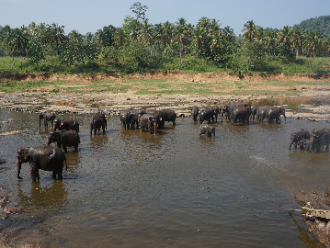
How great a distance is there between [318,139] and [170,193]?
32.3 ft

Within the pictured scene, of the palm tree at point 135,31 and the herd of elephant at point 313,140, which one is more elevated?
the palm tree at point 135,31

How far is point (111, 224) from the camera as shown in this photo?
389 inches

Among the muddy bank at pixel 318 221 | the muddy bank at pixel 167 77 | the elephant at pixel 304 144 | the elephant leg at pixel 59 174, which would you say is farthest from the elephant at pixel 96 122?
the muddy bank at pixel 167 77

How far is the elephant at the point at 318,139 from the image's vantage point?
56.0 feet

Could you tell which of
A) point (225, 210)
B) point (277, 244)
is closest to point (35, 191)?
point (225, 210)

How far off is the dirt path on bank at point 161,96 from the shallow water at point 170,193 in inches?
481

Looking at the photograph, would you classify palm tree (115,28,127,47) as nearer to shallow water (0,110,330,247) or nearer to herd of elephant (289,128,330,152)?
shallow water (0,110,330,247)

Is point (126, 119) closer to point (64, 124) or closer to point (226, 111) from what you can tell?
point (64, 124)

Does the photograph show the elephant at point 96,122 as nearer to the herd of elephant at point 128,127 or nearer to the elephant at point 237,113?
the herd of elephant at point 128,127

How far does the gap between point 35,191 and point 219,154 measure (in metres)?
9.58

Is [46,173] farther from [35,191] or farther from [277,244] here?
Result: [277,244]

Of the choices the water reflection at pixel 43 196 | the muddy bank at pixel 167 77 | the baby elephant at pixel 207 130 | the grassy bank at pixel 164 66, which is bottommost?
the water reflection at pixel 43 196

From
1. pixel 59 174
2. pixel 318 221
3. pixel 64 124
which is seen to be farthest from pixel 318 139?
pixel 64 124

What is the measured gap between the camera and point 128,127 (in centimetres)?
2430
